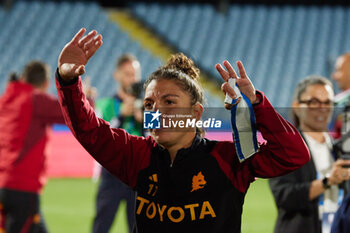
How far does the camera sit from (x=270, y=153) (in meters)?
1.44

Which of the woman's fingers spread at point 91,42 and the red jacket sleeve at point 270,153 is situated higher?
the woman's fingers spread at point 91,42

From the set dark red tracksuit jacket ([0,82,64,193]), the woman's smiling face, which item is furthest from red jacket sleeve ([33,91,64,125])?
the woman's smiling face

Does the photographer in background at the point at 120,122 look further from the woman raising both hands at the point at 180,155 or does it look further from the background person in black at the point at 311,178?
the woman raising both hands at the point at 180,155

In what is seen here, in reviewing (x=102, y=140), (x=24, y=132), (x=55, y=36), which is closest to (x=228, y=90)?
(x=102, y=140)

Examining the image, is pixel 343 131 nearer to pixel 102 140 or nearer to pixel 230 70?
pixel 230 70

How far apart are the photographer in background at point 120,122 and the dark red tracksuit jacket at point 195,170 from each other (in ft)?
5.21

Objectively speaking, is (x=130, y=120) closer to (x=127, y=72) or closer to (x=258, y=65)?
(x=127, y=72)

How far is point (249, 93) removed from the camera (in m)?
1.39

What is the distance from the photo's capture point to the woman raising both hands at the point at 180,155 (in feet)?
4.64

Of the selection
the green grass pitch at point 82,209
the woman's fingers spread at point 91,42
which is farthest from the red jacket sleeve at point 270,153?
the green grass pitch at point 82,209

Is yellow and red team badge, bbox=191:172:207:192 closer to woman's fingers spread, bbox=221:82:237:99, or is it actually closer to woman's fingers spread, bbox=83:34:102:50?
woman's fingers spread, bbox=221:82:237:99

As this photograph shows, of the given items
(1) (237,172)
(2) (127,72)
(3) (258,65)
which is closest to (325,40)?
(3) (258,65)

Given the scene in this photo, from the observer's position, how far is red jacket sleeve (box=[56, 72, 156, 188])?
1481 mm

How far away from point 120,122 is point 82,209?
3.31m
